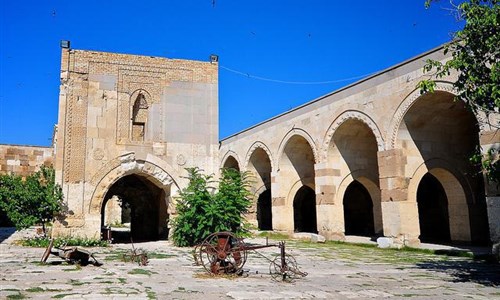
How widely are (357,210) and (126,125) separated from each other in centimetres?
1224

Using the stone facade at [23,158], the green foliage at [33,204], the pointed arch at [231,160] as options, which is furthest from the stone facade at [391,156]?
the stone facade at [23,158]

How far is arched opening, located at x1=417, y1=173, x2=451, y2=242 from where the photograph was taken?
1702 centimetres

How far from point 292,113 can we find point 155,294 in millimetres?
12926

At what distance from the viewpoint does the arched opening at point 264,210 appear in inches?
882

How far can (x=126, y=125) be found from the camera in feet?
44.4

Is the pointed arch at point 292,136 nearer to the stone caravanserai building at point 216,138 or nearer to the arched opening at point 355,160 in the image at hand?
the stone caravanserai building at point 216,138

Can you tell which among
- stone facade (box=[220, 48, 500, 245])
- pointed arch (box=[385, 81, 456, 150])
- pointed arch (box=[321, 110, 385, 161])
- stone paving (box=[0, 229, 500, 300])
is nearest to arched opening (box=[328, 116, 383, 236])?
stone facade (box=[220, 48, 500, 245])

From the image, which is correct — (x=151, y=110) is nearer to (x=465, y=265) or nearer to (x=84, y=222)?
(x=84, y=222)

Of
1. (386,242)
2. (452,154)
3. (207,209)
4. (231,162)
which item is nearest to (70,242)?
(207,209)

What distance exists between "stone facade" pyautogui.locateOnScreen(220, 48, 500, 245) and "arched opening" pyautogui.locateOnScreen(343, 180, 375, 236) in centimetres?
14

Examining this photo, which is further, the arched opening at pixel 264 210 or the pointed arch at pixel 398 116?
the arched opening at pixel 264 210

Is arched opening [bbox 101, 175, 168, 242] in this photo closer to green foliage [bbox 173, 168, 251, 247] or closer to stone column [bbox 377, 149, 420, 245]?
green foliage [bbox 173, 168, 251, 247]

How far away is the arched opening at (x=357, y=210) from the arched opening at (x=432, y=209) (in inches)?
125

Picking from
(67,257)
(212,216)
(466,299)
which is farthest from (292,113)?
(466,299)
